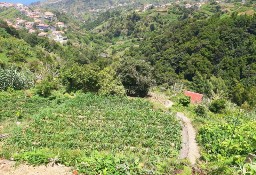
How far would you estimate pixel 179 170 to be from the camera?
11797mm

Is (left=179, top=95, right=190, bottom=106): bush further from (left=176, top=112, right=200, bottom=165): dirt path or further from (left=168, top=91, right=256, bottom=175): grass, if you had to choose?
(left=176, top=112, right=200, bottom=165): dirt path

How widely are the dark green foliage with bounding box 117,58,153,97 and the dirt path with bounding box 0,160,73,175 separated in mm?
13472

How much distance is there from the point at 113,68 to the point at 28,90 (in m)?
8.03

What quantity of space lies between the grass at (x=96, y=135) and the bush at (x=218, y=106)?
5750 millimetres

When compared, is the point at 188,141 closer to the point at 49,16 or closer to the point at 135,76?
the point at 135,76

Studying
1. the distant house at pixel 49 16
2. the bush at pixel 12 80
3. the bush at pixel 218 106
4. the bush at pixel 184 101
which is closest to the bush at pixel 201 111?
the bush at pixel 184 101

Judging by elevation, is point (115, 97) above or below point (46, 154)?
below

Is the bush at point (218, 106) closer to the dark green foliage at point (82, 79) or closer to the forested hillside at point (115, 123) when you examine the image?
the forested hillside at point (115, 123)

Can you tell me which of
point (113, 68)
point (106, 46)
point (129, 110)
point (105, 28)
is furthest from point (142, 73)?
point (105, 28)

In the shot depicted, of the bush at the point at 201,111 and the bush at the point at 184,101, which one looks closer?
the bush at the point at 201,111

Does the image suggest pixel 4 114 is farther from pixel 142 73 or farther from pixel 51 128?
pixel 142 73

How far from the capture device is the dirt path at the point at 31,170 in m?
11.5

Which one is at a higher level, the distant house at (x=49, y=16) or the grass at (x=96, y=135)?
the grass at (x=96, y=135)

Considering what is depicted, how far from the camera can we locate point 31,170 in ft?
38.5
